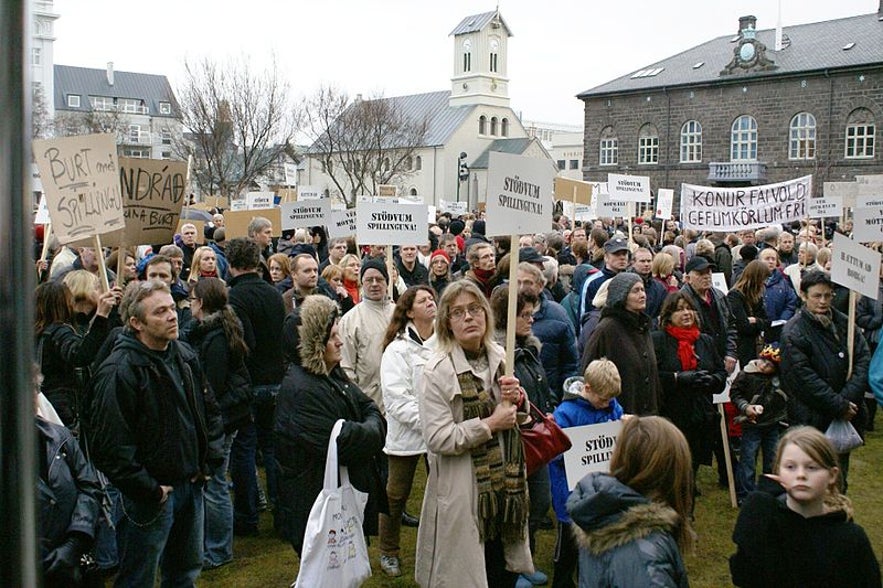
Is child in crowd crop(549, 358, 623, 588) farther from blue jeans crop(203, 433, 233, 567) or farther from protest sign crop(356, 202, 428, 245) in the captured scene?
protest sign crop(356, 202, 428, 245)

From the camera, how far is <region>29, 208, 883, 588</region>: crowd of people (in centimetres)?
338

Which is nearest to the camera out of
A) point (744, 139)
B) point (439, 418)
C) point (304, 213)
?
point (439, 418)

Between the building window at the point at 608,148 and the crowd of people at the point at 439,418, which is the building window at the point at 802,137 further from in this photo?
the crowd of people at the point at 439,418

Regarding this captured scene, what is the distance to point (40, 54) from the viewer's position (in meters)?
84.8

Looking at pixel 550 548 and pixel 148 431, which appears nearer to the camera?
pixel 148 431

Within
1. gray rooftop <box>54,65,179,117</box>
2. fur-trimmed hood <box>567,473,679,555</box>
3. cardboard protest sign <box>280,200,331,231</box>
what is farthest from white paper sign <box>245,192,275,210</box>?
gray rooftop <box>54,65,179,117</box>

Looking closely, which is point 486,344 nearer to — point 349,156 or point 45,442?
point 45,442

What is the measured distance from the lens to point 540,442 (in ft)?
15.3

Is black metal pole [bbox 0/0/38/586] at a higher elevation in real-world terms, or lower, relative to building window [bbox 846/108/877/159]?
lower

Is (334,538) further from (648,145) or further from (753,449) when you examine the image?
(648,145)

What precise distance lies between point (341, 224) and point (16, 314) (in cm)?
1001

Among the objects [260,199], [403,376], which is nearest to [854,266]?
[403,376]

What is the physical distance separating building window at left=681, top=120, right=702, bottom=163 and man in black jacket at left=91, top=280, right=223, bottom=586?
52.3 metres

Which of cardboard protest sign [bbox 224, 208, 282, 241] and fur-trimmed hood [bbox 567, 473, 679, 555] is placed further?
cardboard protest sign [bbox 224, 208, 282, 241]
